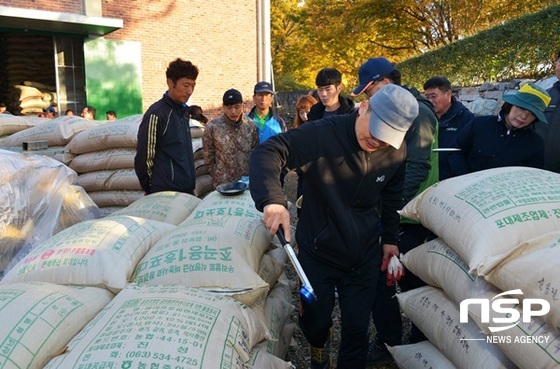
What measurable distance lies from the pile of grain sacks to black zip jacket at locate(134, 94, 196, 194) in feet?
2.24

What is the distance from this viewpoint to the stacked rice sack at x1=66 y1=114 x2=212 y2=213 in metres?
4.33

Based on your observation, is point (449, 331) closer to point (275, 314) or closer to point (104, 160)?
point (275, 314)

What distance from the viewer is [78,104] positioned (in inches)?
386

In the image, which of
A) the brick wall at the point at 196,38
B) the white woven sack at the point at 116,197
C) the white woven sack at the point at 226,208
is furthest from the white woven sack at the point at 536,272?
the brick wall at the point at 196,38

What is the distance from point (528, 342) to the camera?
1518 mm

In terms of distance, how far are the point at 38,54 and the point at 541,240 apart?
39.8 ft

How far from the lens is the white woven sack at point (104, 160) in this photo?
4.34 m

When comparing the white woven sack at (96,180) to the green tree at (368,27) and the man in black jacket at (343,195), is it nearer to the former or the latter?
the man in black jacket at (343,195)

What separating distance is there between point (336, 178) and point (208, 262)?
67 cm

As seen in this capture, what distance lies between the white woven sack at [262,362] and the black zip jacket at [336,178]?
49 cm

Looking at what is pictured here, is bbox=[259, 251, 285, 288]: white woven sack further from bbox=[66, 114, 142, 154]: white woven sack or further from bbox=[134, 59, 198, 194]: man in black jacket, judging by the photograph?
bbox=[66, 114, 142, 154]: white woven sack

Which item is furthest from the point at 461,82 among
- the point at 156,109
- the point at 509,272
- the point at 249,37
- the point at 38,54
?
the point at 38,54

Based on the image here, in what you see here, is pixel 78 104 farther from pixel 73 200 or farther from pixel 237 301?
pixel 237 301

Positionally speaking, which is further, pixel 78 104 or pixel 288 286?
pixel 78 104
